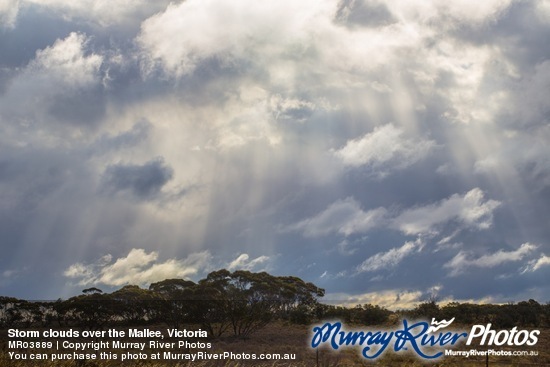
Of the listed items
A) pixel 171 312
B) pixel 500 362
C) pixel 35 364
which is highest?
pixel 171 312

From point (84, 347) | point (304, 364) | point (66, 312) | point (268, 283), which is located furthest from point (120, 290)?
point (304, 364)

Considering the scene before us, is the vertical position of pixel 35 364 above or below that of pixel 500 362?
Result: above

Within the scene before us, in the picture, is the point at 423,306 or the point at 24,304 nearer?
the point at 24,304

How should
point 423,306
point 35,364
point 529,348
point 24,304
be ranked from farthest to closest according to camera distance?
point 423,306
point 24,304
point 529,348
point 35,364

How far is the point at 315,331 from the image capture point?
126 feet

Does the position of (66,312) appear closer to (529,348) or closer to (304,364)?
(304,364)

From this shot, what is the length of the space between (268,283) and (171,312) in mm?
12024

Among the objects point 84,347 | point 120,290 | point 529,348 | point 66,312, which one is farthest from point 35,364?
point 529,348

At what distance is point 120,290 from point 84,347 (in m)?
23.6

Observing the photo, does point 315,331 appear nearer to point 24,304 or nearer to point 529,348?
point 529,348

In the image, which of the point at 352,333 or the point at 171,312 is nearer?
the point at 352,333

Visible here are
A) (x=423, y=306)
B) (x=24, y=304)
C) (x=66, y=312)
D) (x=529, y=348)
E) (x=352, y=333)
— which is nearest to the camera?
(x=352, y=333)

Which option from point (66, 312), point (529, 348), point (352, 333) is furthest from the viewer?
point (66, 312)

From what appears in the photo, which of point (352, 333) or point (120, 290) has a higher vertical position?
point (120, 290)
